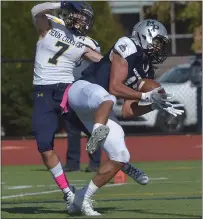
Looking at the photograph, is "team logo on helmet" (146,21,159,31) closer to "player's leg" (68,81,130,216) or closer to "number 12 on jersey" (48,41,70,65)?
"player's leg" (68,81,130,216)

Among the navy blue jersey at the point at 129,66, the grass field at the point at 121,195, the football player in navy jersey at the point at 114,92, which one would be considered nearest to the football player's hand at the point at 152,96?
the football player in navy jersey at the point at 114,92

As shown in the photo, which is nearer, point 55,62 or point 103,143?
point 103,143

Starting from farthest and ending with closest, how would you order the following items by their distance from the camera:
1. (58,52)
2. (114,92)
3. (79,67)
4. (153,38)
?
(79,67), (58,52), (153,38), (114,92)

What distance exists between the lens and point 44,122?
406 inches

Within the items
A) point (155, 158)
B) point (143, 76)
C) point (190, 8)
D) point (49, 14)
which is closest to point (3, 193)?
point (49, 14)

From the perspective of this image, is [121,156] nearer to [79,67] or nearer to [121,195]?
[79,67]

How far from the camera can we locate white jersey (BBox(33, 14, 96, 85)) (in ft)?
34.5

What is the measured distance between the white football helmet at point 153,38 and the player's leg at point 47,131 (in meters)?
1.32

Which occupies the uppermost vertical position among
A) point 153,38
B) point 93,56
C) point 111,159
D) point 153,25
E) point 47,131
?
point 153,25

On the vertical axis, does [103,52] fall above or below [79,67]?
above

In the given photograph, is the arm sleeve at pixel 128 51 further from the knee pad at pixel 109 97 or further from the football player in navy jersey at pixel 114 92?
the knee pad at pixel 109 97

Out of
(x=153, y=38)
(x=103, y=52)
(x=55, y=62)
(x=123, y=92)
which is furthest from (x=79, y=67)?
(x=103, y=52)

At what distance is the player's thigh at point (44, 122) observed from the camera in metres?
10.2

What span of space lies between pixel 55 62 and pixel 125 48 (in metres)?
1.40
